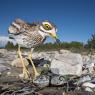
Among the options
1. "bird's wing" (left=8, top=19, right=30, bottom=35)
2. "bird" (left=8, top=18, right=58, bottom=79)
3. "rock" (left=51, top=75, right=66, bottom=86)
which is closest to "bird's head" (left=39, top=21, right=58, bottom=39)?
"bird" (left=8, top=18, right=58, bottom=79)

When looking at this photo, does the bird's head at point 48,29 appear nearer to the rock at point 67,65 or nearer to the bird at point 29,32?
the bird at point 29,32

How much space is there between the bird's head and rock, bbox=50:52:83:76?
4.49 feet

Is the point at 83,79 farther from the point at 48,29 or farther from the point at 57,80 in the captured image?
the point at 48,29

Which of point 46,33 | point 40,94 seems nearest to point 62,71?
point 46,33

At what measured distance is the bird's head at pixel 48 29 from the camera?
8.10 m

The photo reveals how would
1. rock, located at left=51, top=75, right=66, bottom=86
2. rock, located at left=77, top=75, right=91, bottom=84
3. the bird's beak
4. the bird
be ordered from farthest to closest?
the bird, the bird's beak, rock, located at left=77, top=75, right=91, bottom=84, rock, located at left=51, top=75, right=66, bottom=86

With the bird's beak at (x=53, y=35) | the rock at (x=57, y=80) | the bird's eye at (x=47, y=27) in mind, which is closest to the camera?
the rock at (x=57, y=80)

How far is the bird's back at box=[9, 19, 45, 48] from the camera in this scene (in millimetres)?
8617

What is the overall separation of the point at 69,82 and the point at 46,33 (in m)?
1.54

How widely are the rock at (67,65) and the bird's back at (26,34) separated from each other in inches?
44.0

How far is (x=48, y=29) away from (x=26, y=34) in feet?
2.24

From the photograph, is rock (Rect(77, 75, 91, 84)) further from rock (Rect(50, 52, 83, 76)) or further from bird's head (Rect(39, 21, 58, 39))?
rock (Rect(50, 52, 83, 76))

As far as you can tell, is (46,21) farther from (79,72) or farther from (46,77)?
(79,72)

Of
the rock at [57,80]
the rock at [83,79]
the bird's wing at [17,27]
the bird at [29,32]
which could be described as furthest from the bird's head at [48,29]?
the rock at [83,79]
